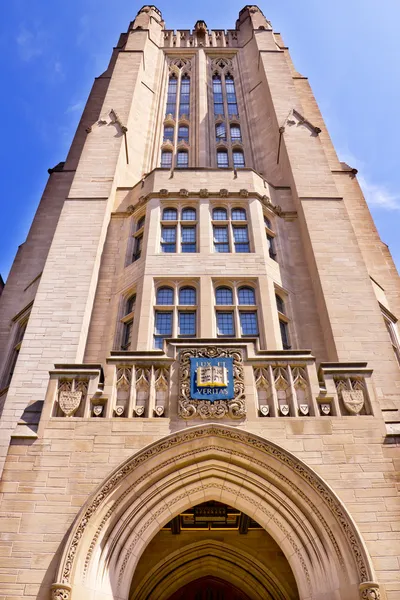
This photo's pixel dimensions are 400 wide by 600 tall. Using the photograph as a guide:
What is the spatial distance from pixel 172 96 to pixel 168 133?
4275 millimetres

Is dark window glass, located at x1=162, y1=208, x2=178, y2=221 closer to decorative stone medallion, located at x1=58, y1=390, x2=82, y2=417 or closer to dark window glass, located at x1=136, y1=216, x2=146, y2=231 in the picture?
dark window glass, located at x1=136, y1=216, x2=146, y2=231

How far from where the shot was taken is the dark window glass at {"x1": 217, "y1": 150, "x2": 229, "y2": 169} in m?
26.8

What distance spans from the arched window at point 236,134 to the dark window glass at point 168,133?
3.19 m

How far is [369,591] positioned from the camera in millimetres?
9000

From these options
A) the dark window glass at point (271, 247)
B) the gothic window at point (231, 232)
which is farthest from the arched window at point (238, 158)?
the dark window glass at point (271, 247)

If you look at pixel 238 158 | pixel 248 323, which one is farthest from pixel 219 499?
pixel 238 158

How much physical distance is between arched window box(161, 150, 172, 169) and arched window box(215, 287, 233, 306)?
11521 mm

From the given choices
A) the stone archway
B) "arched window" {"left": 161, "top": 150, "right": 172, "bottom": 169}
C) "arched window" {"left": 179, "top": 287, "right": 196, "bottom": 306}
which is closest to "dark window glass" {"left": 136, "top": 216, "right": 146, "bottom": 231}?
"arched window" {"left": 179, "top": 287, "right": 196, "bottom": 306}

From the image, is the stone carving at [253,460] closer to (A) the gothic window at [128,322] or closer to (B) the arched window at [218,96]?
(A) the gothic window at [128,322]

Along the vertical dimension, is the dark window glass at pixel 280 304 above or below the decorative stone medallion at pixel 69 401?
above

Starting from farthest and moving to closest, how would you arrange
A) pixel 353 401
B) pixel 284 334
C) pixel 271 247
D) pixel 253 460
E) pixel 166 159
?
pixel 166 159 → pixel 271 247 → pixel 284 334 → pixel 353 401 → pixel 253 460

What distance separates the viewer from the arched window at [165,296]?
16.5 metres

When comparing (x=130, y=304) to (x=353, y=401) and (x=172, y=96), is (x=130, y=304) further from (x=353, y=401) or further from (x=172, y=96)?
(x=172, y=96)

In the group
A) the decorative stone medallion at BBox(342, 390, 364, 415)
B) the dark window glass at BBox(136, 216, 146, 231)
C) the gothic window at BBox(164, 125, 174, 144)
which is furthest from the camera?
the gothic window at BBox(164, 125, 174, 144)
